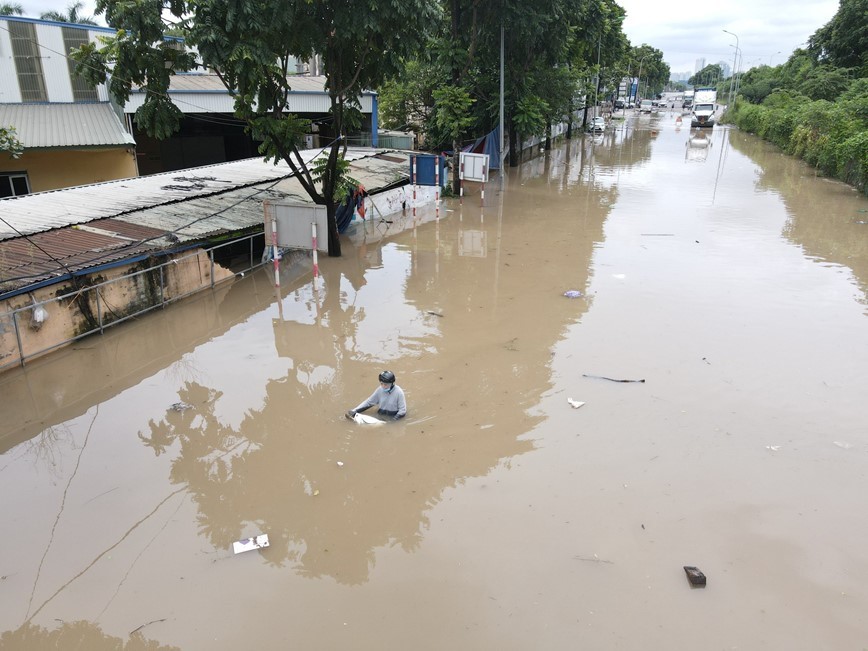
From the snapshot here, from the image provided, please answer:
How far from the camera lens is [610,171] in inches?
1251

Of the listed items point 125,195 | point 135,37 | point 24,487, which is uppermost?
point 135,37

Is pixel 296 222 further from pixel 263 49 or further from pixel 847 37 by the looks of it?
pixel 847 37

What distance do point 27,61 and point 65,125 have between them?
7.97 feet

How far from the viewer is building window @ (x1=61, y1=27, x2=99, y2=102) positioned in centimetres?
2069

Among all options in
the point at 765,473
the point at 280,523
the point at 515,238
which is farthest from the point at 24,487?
the point at 515,238

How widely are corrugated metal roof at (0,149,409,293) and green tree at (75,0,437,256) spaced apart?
69.6 inches

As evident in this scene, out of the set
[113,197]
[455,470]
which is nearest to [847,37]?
[113,197]

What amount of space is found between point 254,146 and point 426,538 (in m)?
32.2

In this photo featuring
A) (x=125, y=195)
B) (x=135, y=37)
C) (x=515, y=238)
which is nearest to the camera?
(x=135, y=37)

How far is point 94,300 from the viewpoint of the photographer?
1094 centimetres

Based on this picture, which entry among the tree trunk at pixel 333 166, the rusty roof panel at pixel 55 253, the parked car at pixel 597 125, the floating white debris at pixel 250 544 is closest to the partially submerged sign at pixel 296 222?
the tree trunk at pixel 333 166

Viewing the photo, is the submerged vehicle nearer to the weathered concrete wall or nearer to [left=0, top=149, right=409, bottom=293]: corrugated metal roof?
[left=0, top=149, right=409, bottom=293]: corrugated metal roof

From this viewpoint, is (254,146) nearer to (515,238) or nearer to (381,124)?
(381,124)

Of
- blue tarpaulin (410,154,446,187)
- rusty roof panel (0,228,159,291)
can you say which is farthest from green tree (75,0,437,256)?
blue tarpaulin (410,154,446,187)
